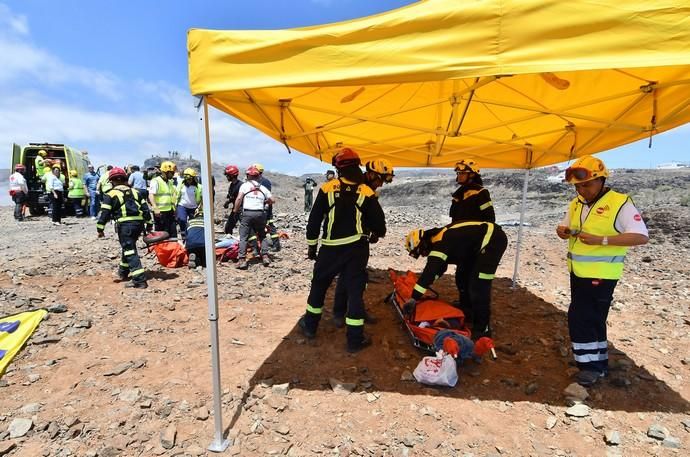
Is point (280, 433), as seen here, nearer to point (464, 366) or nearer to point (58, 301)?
point (464, 366)

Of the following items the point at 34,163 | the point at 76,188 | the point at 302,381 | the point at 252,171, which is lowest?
the point at 302,381

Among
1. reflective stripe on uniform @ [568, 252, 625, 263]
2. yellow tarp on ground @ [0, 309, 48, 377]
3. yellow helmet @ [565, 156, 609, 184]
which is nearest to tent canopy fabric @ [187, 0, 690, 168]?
yellow helmet @ [565, 156, 609, 184]

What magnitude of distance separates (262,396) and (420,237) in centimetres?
236

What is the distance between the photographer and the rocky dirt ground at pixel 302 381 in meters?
2.54

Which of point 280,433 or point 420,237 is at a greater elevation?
point 420,237

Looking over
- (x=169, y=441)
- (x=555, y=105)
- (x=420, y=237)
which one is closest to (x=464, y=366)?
(x=420, y=237)

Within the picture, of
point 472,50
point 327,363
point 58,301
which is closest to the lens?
point 472,50

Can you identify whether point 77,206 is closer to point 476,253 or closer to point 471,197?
point 471,197

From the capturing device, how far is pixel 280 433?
2605 millimetres

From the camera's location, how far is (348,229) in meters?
3.50

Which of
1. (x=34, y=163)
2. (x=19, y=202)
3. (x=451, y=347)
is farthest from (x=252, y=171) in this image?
(x=34, y=163)

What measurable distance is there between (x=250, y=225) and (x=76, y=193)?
11.0m

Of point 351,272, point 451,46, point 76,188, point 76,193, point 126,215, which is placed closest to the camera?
point 451,46

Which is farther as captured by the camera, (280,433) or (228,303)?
(228,303)
